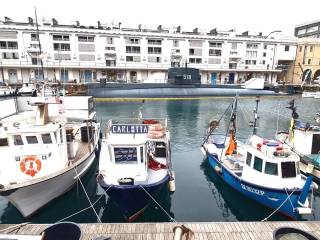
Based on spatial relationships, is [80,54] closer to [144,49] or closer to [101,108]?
[144,49]

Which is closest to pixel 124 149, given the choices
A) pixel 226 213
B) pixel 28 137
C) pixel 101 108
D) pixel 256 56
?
pixel 28 137

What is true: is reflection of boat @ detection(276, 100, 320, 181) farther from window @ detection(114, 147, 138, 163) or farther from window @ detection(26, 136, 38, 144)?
window @ detection(26, 136, 38, 144)

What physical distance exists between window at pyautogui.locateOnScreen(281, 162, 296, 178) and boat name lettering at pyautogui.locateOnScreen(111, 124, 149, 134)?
30.7 feet

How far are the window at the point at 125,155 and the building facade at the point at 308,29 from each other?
13485 centimetres

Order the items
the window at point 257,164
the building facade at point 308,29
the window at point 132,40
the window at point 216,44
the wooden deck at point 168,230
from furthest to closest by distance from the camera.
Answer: the building facade at point 308,29
the window at point 216,44
the window at point 132,40
the window at point 257,164
the wooden deck at point 168,230

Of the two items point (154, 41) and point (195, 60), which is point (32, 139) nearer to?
point (154, 41)

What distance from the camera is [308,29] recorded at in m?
124

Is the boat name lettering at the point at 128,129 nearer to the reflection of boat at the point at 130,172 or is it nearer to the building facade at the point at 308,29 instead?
the reflection of boat at the point at 130,172

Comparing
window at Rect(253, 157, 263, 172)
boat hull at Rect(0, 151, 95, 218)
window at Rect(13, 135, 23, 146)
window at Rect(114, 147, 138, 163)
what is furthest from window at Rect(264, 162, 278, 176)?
window at Rect(13, 135, 23, 146)

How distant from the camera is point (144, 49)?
90.7 meters

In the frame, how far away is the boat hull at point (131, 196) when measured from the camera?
13.8m

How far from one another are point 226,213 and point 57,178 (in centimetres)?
1184

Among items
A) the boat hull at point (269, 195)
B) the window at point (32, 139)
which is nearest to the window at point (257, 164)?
the boat hull at point (269, 195)

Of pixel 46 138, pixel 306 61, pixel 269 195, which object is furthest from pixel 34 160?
pixel 306 61
